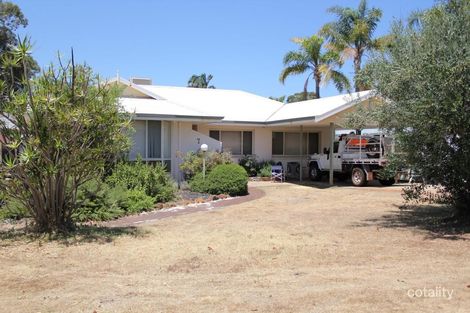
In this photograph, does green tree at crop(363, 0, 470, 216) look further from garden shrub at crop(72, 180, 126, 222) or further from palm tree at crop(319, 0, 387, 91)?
palm tree at crop(319, 0, 387, 91)

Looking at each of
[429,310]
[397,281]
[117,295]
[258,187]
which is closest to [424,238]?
[397,281]

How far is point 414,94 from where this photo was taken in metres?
9.80

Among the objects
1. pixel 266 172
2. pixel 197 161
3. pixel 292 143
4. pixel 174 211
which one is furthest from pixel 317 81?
pixel 174 211

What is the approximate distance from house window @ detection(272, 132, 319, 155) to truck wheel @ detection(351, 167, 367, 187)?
491 centimetres

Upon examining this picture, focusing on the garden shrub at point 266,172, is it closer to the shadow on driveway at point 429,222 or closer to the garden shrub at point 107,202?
the garden shrub at point 107,202

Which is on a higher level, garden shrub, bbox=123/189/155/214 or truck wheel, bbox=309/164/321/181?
truck wheel, bbox=309/164/321/181

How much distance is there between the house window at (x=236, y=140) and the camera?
2492 centimetres

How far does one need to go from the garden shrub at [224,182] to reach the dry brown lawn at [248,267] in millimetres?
4807

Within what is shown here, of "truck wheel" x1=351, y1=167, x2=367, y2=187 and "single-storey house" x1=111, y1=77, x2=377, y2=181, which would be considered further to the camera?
"truck wheel" x1=351, y1=167, x2=367, y2=187

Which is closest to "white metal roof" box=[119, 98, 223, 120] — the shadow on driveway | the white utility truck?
the white utility truck

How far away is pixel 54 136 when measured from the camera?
902cm

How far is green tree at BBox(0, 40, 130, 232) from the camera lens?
8.94m
